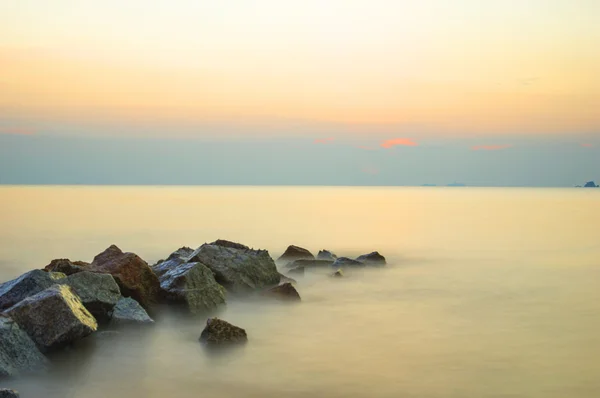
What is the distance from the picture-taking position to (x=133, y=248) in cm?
3309

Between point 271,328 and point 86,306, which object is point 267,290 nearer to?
point 271,328

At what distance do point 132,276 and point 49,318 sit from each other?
3.58 metres

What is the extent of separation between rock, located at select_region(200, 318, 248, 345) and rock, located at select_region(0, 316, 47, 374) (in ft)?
9.61

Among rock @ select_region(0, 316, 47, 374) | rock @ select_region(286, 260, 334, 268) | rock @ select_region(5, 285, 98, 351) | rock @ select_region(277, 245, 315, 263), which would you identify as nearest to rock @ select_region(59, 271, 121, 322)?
rock @ select_region(5, 285, 98, 351)

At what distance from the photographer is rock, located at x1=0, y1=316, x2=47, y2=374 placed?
366 inches

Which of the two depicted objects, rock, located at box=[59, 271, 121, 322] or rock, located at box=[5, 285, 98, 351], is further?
rock, located at box=[59, 271, 121, 322]

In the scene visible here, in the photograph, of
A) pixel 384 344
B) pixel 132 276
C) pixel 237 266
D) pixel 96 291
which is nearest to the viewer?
pixel 96 291

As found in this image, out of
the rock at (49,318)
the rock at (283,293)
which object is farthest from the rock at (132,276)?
the rock at (283,293)

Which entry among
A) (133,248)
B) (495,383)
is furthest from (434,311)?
(133,248)

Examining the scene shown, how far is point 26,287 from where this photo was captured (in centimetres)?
1205

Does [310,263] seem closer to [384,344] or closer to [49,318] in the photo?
[384,344]

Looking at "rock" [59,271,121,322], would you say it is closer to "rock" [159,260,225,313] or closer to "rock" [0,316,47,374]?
"rock" [159,260,225,313]

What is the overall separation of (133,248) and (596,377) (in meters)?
26.2

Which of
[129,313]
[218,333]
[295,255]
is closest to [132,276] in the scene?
[129,313]
